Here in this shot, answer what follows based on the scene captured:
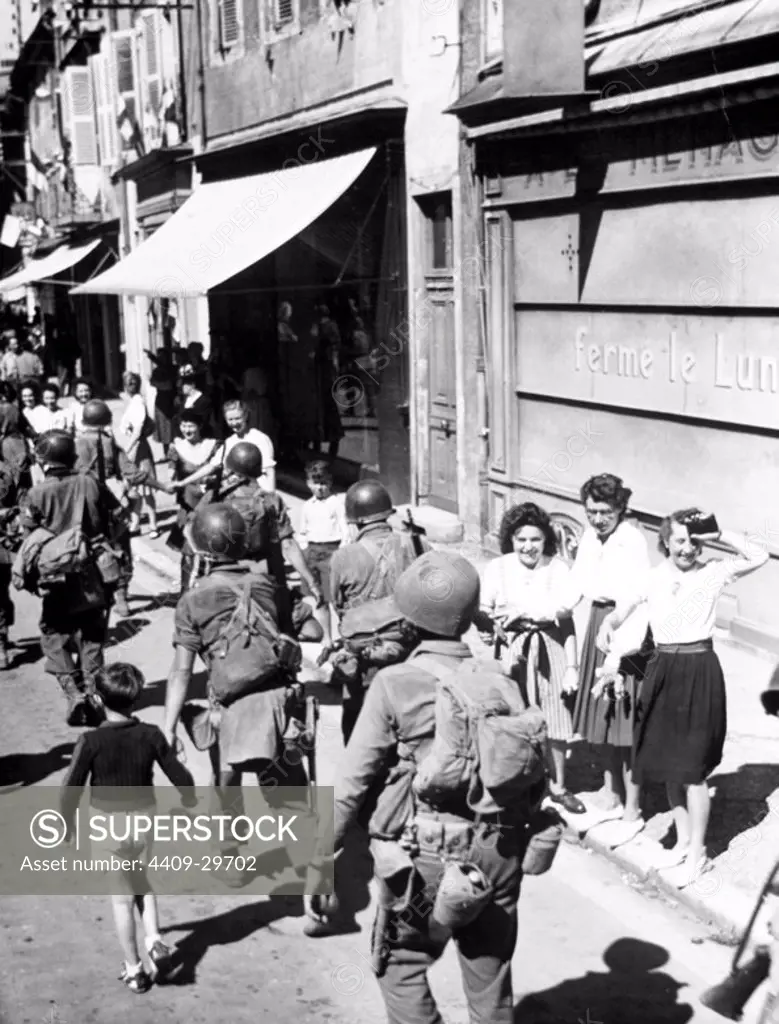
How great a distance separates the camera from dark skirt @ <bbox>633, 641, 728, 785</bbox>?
19.8ft

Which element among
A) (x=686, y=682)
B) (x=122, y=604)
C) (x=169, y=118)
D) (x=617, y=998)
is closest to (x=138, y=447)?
(x=122, y=604)

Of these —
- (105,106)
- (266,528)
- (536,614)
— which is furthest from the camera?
(105,106)

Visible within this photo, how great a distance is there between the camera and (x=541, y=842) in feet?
13.3

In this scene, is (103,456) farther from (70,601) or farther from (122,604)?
(70,601)

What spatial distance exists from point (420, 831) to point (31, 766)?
Result: 4.26 meters

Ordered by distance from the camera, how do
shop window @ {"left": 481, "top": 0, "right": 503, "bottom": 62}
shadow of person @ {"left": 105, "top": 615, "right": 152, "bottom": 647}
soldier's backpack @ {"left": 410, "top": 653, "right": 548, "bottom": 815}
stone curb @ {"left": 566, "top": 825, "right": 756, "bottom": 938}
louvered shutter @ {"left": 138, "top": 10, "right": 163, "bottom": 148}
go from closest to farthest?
1. soldier's backpack @ {"left": 410, "top": 653, "right": 548, "bottom": 815}
2. stone curb @ {"left": 566, "top": 825, "right": 756, "bottom": 938}
3. shadow of person @ {"left": 105, "top": 615, "right": 152, "bottom": 647}
4. shop window @ {"left": 481, "top": 0, "right": 503, "bottom": 62}
5. louvered shutter @ {"left": 138, "top": 10, "right": 163, "bottom": 148}

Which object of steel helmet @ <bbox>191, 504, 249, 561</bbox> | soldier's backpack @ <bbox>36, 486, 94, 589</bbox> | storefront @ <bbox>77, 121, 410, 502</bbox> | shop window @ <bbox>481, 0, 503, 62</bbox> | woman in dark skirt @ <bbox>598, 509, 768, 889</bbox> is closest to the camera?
steel helmet @ <bbox>191, 504, 249, 561</bbox>

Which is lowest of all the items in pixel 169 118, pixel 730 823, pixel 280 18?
pixel 730 823

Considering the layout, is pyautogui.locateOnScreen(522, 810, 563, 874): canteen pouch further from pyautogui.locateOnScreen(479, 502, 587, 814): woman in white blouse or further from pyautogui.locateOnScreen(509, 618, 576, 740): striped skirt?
pyautogui.locateOnScreen(509, 618, 576, 740): striped skirt

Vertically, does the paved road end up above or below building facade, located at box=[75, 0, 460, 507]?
below

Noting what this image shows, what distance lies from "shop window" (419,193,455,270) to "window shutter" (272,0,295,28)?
420 cm

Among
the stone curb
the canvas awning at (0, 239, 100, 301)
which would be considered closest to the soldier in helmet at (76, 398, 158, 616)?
the stone curb

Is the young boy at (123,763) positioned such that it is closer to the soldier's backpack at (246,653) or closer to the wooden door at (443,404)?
the soldier's backpack at (246,653)

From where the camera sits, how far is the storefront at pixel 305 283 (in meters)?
14.8
